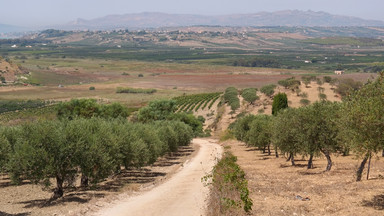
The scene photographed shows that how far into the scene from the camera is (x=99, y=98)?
15438 cm

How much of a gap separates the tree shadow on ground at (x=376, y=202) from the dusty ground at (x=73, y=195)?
1551 cm

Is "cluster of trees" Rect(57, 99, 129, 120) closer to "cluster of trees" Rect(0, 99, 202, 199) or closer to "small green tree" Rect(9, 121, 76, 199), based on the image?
"cluster of trees" Rect(0, 99, 202, 199)

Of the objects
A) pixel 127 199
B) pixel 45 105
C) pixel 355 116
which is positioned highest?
pixel 355 116

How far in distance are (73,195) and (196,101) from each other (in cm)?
12023

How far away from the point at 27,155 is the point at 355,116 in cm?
2009

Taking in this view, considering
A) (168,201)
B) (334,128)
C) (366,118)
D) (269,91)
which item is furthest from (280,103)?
(366,118)

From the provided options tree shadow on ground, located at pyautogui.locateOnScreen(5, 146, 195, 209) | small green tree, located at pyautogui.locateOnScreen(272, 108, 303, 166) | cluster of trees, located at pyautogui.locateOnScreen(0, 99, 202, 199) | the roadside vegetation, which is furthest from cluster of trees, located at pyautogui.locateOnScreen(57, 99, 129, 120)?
the roadside vegetation

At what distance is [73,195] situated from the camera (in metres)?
30.7

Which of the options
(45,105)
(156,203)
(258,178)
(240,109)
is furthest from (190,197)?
(45,105)

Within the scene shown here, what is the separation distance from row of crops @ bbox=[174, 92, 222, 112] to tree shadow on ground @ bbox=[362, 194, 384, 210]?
108895mm

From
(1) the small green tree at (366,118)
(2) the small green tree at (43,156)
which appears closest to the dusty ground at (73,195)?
(2) the small green tree at (43,156)

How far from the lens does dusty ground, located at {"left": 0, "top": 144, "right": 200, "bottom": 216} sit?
26.8 meters

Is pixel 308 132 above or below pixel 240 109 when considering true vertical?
above

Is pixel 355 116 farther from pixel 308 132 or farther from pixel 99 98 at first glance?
pixel 99 98
